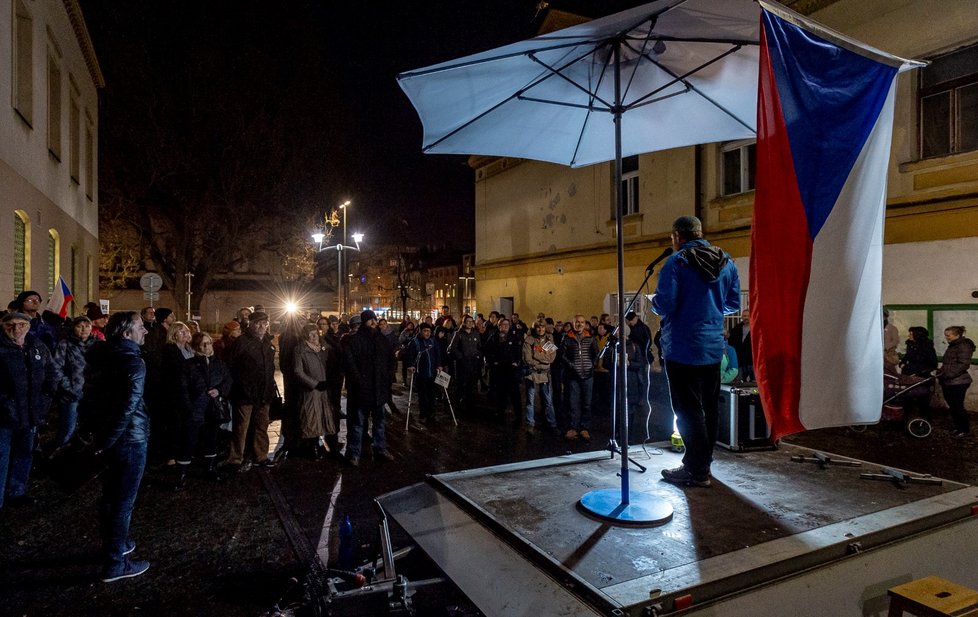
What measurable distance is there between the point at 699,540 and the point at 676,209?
1408 cm

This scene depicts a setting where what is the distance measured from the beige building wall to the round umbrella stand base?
1038 cm

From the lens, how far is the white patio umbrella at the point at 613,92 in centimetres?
375

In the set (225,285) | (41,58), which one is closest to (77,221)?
(41,58)

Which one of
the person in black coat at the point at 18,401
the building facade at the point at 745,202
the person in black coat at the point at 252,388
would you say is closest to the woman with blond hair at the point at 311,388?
the person in black coat at the point at 252,388

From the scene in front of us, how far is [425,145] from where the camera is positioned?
5180 mm

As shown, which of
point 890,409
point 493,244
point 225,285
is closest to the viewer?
point 890,409

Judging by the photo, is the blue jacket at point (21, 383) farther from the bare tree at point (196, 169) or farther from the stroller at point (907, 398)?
the bare tree at point (196, 169)

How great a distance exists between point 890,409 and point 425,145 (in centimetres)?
930

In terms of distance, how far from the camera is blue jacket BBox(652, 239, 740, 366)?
4.04 metres

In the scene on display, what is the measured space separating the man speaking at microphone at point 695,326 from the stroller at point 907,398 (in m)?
6.59

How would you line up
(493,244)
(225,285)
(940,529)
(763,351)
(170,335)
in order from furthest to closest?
1. (225,285)
2. (493,244)
3. (170,335)
4. (940,529)
5. (763,351)

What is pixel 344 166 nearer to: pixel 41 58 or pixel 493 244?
pixel 493 244

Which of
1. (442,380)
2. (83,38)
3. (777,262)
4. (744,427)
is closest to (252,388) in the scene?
(442,380)

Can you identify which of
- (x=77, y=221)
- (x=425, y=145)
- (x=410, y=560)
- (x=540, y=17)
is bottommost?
(x=410, y=560)
